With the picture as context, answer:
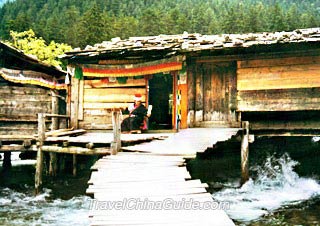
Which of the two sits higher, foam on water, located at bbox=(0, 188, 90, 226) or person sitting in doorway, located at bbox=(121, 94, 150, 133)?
person sitting in doorway, located at bbox=(121, 94, 150, 133)

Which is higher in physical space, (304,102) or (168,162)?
(304,102)

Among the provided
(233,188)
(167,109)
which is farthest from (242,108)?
(167,109)

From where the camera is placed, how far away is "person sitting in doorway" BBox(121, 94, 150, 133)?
1279cm

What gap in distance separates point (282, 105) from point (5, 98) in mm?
10471

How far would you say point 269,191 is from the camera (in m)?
12.9

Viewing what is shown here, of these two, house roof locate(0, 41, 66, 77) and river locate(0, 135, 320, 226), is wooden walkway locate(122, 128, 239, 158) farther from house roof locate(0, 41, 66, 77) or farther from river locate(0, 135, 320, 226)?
house roof locate(0, 41, 66, 77)

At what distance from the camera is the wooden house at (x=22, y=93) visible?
14.5 m

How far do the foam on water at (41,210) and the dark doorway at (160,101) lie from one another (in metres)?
6.79

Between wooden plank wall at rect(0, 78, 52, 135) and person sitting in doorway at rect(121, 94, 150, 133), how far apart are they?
Result: 4.27 m

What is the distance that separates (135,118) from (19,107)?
203 inches

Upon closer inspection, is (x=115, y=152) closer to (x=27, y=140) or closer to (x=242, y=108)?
(x=27, y=140)

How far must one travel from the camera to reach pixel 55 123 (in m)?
15.2

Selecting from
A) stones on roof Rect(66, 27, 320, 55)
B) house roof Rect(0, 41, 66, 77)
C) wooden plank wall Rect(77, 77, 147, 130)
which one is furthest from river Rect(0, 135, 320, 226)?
house roof Rect(0, 41, 66, 77)

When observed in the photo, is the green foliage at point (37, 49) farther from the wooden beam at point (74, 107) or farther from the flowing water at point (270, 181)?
the flowing water at point (270, 181)
